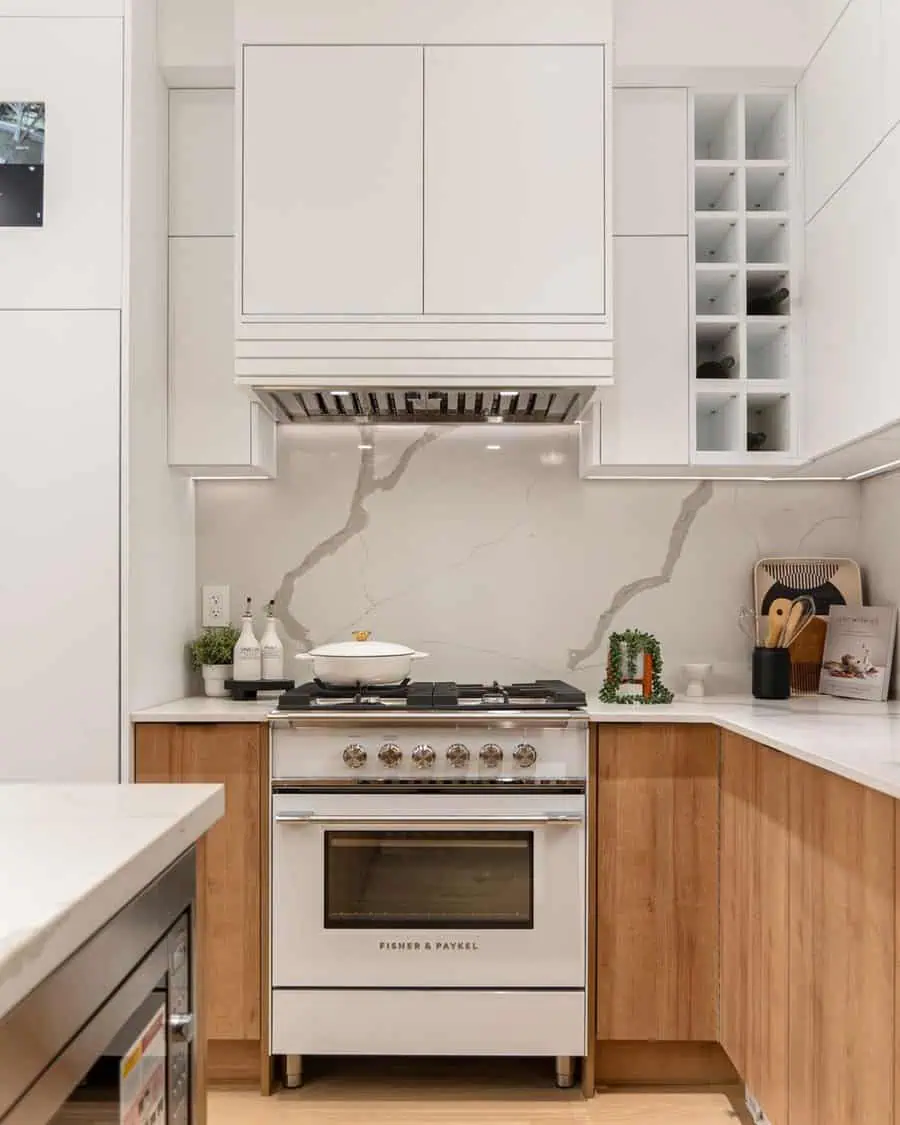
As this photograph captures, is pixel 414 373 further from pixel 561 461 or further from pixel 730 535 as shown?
pixel 730 535

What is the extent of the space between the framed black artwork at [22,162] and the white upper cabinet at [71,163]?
2 cm

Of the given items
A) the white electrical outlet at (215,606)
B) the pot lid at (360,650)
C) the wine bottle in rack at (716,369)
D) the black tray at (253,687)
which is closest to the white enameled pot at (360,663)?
the pot lid at (360,650)

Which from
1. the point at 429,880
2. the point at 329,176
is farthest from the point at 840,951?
the point at 329,176

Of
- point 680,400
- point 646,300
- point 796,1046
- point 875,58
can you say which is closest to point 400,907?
point 796,1046

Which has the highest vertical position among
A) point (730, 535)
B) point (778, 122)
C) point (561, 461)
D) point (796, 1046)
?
point (778, 122)

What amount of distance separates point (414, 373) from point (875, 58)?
49.5 inches

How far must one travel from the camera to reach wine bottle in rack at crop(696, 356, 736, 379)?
2.82 meters

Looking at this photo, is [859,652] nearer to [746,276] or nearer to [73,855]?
[746,276]

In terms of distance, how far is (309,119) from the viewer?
260cm

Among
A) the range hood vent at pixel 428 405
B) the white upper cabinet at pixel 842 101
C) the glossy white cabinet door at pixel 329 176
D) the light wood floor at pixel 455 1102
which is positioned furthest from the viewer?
the range hood vent at pixel 428 405

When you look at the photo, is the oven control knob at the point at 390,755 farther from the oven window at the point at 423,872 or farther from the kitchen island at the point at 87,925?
the kitchen island at the point at 87,925

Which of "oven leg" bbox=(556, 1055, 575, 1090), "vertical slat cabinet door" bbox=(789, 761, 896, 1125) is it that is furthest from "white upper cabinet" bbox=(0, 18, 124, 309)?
"oven leg" bbox=(556, 1055, 575, 1090)

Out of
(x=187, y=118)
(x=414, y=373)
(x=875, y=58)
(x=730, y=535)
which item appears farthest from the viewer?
(x=730, y=535)

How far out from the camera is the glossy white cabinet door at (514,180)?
102 inches
